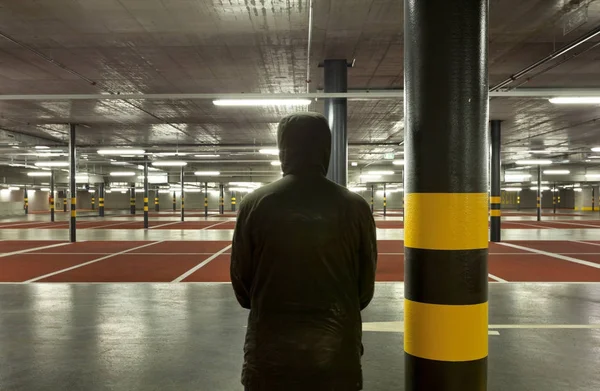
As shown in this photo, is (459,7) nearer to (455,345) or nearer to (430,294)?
(430,294)

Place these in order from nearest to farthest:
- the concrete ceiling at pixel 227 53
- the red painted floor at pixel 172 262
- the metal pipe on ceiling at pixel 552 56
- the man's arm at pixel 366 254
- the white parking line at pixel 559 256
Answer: the man's arm at pixel 366 254 → the concrete ceiling at pixel 227 53 → the metal pipe on ceiling at pixel 552 56 → the red painted floor at pixel 172 262 → the white parking line at pixel 559 256

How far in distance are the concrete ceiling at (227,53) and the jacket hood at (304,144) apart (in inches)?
240

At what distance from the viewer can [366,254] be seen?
1750 millimetres

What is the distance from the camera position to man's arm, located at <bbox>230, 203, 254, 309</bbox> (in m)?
1.70

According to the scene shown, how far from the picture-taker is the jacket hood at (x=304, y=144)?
1727mm

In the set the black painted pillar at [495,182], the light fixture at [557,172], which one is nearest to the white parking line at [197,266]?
the black painted pillar at [495,182]

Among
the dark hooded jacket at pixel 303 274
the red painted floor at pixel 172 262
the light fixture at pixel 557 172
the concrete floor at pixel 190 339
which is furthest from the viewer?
the light fixture at pixel 557 172

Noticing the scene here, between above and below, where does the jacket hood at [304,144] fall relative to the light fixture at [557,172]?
below

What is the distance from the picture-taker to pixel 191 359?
464 centimetres

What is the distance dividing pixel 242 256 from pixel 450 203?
93 cm

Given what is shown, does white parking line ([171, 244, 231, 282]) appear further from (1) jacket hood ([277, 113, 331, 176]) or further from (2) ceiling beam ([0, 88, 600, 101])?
(1) jacket hood ([277, 113, 331, 176])

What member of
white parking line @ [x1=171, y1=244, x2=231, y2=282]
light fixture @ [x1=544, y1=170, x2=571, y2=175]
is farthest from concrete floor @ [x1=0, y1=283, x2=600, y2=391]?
light fixture @ [x1=544, y1=170, x2=571, y2=175]

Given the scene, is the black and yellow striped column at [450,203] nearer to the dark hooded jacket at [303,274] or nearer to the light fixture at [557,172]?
the dark hooded jacket at [303,274]

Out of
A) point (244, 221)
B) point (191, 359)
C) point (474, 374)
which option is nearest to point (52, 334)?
point (191, 359)
